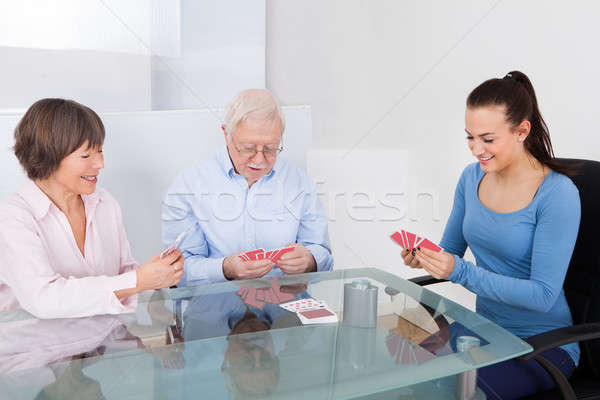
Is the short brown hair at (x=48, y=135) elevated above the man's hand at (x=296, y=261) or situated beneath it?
elevated above

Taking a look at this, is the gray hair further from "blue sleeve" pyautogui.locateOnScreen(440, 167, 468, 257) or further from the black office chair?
the black office chair

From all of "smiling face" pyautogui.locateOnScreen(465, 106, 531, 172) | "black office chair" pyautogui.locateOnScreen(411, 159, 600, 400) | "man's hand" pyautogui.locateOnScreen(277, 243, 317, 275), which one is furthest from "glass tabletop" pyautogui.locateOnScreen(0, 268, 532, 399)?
Answer: "smiling face" pyautogui.locateOnScreen(465, 106, 531, 172)

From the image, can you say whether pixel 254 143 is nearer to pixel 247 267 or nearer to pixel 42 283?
pixel 247 267

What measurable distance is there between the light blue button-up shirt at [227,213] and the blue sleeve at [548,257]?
79 cm

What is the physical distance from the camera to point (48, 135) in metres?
1.78

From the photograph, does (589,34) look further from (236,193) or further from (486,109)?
(236,193)

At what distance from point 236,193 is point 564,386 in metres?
1.39

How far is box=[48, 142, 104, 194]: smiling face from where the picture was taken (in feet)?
5.97

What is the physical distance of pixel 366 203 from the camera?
13.1ft

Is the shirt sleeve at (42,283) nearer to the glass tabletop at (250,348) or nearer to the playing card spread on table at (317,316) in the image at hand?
the glass tabletop at (250,348)

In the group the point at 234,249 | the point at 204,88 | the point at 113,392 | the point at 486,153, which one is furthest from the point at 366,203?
the point at 113,392

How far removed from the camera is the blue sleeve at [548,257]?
1707mm

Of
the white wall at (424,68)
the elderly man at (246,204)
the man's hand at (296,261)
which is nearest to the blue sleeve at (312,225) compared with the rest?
the elderly man at (246,204)

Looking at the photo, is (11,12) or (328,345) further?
(11,12)
